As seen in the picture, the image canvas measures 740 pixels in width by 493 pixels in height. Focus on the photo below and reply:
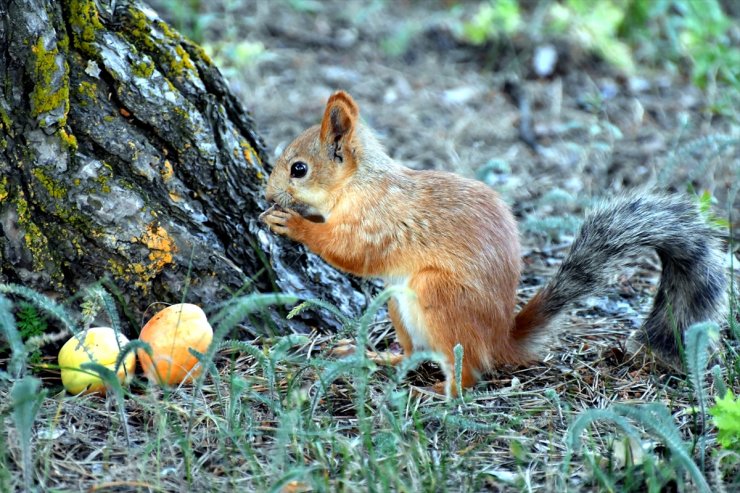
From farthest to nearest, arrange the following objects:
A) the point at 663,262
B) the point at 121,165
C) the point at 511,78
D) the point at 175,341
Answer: the point at 511,78 < the point at 663,262 < the point at 121,165 < the point at 175,341

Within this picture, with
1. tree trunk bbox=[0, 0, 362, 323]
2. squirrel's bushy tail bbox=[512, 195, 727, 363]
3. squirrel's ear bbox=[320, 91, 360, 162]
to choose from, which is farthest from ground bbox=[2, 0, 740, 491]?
squirrel's ear bbox=[320, 91, 360, 162]

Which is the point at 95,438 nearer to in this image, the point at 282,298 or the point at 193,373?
the point at 193,373

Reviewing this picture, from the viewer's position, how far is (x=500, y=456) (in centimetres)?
209

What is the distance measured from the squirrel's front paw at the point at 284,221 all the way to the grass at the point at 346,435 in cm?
36

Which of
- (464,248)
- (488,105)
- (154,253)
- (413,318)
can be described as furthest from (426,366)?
(488,105)

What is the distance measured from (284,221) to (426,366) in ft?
2.06

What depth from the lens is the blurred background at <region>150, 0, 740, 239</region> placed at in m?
4.18

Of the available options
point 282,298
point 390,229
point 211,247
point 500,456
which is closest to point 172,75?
point 211,247

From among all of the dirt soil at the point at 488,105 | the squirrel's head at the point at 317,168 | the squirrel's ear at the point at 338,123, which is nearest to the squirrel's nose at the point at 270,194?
the squirrel's head at the point at 317,168

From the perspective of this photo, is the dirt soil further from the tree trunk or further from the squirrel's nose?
the tree trunk

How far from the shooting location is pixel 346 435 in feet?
7.09

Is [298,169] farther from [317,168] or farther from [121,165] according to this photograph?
[121,165]

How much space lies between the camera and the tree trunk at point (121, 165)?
2295 millimetres

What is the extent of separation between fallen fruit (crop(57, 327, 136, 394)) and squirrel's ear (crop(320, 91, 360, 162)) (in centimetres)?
90
